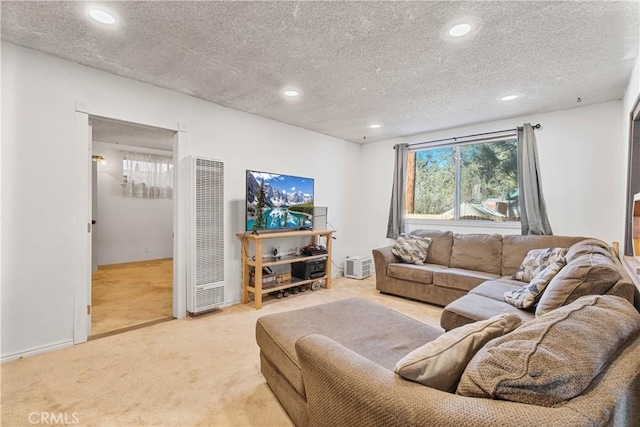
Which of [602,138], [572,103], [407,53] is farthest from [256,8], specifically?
[602,138]

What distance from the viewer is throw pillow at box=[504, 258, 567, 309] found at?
223 centimetres

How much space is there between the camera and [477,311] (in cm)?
225

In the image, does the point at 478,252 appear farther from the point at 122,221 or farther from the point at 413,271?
the point at 122,221

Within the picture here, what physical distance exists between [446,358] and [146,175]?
6679 mm

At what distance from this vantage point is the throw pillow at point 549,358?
0.76 m

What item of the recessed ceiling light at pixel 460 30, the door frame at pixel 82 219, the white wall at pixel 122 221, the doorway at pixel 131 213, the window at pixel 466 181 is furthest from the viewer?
the white wall at pixel 122 221

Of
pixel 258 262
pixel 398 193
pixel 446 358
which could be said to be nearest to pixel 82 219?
pixel 258 262

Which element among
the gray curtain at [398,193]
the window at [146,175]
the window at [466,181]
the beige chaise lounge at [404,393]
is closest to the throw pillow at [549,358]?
the beige chaise lounge at [404,393]

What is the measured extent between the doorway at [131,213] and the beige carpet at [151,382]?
1.46 metres

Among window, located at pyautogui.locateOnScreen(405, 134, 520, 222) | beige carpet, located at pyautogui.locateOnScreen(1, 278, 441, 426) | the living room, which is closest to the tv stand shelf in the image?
the living room

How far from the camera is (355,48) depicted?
2240 mm

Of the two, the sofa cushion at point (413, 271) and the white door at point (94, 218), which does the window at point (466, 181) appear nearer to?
the sofa cushion at point (413, 271)

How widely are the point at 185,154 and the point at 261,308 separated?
1963 mm

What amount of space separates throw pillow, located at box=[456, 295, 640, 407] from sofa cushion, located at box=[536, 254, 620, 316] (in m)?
0.91
